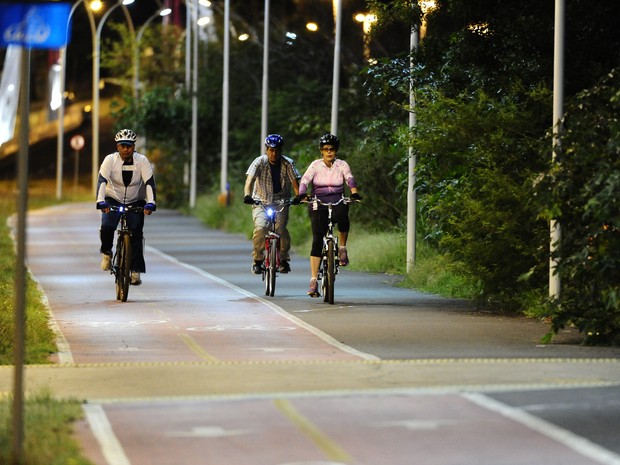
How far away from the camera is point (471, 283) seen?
63.7 ft

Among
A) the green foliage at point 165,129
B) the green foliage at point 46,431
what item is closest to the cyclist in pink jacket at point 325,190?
the green foliage at point 46,431

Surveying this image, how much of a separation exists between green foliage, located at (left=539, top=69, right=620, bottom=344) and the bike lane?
1.51 m

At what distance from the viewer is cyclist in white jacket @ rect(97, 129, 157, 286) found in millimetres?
19438

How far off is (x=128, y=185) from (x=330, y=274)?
2.54 meters

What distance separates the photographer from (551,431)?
A: 31.5ft

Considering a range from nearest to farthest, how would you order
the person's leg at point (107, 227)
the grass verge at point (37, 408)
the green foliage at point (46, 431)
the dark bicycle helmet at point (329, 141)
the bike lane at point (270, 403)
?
the green foliage at point (46, 431)
the grass verge at point (37, 408)
the bike lane at point (270, 403)
the dark bicycle helmet at point (329, 141)
the person's leg at point (107, 227)

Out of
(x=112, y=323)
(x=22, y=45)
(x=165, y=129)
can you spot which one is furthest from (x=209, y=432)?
(x=165, y=129)

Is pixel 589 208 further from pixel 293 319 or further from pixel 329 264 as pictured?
pixel 329 264

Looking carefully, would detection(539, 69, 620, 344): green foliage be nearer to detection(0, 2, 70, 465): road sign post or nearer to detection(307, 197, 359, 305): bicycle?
detection(307, 197, 359, 305): bicycle

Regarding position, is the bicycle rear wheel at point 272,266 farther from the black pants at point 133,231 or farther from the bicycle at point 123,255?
the bicycle at point 123,255

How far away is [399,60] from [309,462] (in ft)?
46.0

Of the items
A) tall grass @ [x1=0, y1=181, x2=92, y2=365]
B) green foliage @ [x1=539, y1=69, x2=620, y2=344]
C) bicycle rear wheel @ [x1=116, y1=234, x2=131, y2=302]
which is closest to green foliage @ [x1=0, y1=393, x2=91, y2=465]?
tall grass @ [x1=0, y1=181, x2=92, y2=365]

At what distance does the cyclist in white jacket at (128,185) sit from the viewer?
63.8ft

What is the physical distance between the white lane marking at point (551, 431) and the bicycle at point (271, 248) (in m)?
9.23
